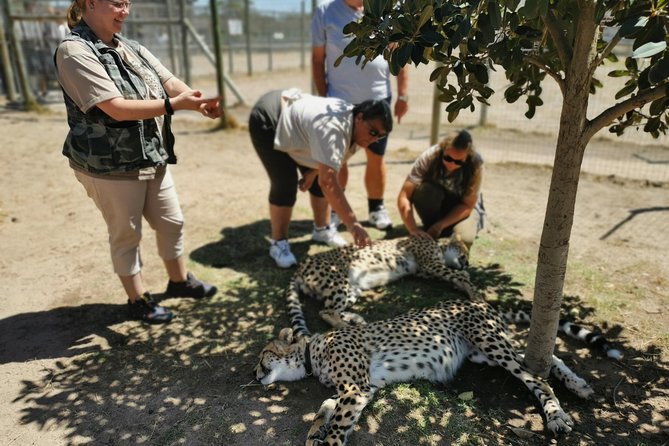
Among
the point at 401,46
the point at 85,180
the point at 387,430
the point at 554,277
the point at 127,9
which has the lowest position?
the point at 387,430

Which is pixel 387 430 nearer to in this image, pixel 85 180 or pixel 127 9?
pixel 85 180

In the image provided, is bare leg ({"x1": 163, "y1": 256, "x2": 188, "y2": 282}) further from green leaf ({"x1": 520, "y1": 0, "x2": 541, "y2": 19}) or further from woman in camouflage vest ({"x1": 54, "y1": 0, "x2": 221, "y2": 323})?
green leaf ({"x1": 520, "y1": 0, "x2": 541, "y2": 19})

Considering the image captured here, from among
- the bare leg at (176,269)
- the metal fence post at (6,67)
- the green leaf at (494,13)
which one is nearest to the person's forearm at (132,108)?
the bare leg at (176,269)

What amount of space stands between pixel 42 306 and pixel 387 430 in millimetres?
3025

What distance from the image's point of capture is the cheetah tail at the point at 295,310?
383 centimetres

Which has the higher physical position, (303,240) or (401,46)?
(401,46)

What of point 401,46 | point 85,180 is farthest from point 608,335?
point 85,180

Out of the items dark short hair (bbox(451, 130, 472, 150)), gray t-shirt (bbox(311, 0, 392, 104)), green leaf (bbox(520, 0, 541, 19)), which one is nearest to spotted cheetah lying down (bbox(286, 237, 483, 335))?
dark short hair (bbox(451, 130, 472, 150))

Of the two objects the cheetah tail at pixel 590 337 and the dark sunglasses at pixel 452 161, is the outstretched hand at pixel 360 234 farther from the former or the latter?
the cheetah tail at pixel 590 337

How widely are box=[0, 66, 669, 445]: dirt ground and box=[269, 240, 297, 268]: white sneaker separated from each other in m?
0.11

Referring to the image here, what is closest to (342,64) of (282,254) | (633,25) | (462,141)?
(462,141)

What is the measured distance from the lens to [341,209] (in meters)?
3.95

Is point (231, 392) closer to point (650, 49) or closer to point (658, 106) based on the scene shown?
point (650, 49)

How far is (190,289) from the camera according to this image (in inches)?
173
